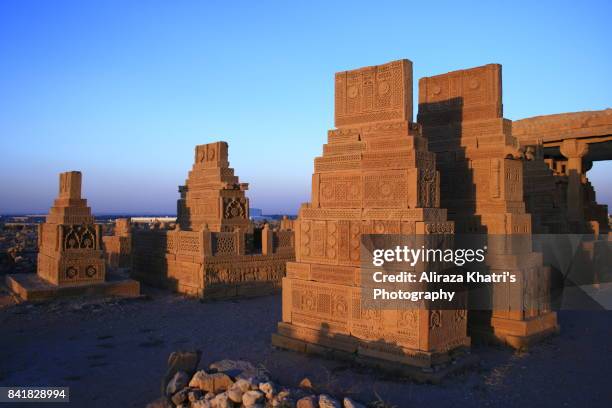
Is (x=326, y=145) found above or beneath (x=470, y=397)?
above

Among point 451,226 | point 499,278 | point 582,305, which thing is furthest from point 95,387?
point 582,305

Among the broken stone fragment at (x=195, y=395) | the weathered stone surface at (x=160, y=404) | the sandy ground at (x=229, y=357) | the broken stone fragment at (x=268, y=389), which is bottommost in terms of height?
the sandy ground at (x=229, y=357)

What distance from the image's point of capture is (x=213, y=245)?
1359 cm

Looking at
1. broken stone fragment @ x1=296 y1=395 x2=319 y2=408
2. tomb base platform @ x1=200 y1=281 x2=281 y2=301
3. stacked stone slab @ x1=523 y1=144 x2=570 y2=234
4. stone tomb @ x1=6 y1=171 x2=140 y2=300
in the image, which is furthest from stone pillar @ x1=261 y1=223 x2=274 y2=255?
broken stone fragment @ x1=296 y1=395 x2=319 y2=408

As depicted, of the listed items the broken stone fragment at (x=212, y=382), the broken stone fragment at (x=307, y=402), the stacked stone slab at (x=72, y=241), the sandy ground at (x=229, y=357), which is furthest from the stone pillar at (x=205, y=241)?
the broken stone fragment at (x=307, y=402)

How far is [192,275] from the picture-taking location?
13.6 metres

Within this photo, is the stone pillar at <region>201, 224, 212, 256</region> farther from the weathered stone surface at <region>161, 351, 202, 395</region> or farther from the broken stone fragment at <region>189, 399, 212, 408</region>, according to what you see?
the broken stone fragment at <region>189, 399, 212, 408</region>

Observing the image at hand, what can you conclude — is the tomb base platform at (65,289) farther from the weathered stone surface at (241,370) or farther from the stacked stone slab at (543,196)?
the stacked stone slab at (543,196)

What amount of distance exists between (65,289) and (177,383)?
845cm

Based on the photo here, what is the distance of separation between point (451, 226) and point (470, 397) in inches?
91.8

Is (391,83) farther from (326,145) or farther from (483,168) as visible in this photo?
(483,168)

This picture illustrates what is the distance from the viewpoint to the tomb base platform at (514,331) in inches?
314

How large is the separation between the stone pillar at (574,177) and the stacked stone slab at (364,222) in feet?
40.7

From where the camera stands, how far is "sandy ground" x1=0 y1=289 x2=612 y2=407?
5809 millimetres
